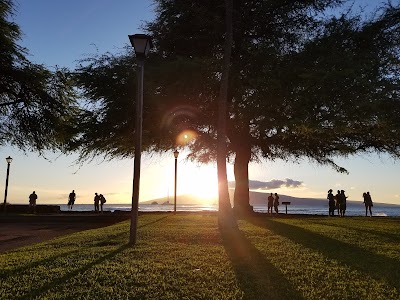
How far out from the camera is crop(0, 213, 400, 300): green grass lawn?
5.67 metres

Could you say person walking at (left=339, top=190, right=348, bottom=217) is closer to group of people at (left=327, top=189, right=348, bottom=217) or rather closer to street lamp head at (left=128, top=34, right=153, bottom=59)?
group of people at (left=327, top=189, right=348, bottom=217)

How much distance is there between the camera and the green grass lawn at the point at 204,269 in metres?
5.67

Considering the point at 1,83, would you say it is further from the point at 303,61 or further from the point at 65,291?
the point at 65,291

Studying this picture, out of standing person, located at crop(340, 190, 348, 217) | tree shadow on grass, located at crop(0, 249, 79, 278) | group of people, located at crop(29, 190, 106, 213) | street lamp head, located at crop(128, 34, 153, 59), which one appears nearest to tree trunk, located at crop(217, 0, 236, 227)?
street lamp head, located at crop(128, 34, 153, 59)

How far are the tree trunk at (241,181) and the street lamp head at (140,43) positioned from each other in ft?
41.8

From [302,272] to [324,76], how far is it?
978cm

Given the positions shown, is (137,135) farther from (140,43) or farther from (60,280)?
(60,280)

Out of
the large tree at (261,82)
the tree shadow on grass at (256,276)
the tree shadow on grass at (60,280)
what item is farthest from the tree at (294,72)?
the tree shadow on grass at (60,280)

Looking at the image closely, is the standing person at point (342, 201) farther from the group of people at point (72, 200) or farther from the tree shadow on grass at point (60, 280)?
the tree shadow on grass at point (60, 280)

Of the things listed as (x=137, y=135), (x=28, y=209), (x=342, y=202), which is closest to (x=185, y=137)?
(x=137, y=135)

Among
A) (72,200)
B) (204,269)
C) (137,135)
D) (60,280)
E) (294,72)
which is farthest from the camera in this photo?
(72,200)

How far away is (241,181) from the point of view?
2327 centimetres

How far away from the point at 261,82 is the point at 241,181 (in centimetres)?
782

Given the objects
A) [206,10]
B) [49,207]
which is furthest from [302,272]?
[49,207]
